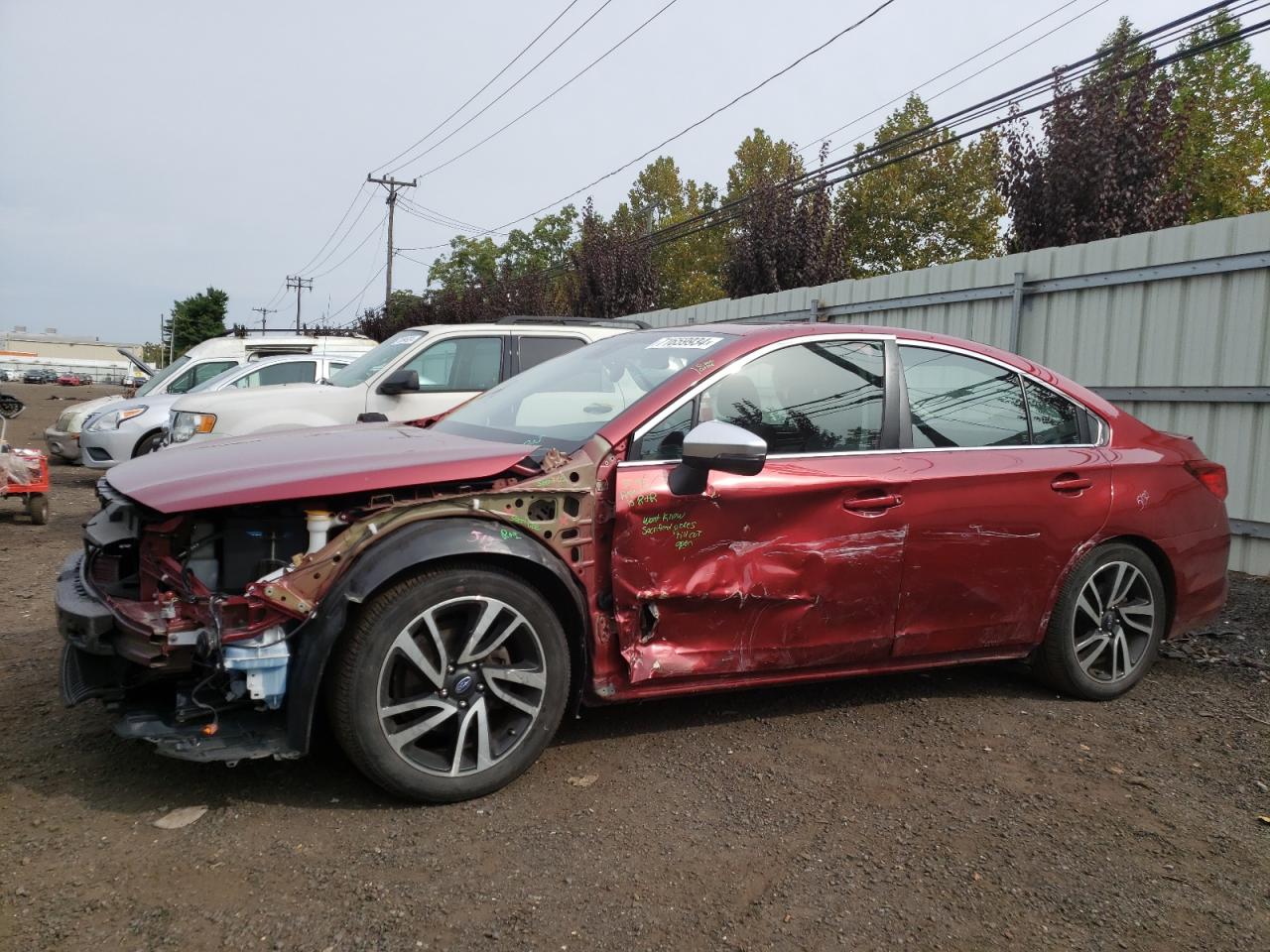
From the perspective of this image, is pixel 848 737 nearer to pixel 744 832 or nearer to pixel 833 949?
pixel 744 832

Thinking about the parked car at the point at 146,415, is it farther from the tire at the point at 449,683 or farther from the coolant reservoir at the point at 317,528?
the tire at the point at 449,683

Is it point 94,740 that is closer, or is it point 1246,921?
point 1246,921

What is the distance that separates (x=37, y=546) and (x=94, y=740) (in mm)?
5081

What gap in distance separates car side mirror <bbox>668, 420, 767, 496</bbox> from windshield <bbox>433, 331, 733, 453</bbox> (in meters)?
0.39

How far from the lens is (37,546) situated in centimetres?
781

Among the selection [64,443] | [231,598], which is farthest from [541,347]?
[64,443]

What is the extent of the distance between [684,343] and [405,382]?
362 centimetres

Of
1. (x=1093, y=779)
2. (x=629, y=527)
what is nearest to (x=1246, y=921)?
(x=1093, y=779)

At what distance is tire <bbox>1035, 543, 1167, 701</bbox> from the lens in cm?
430

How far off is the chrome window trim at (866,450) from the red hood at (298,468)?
476mm

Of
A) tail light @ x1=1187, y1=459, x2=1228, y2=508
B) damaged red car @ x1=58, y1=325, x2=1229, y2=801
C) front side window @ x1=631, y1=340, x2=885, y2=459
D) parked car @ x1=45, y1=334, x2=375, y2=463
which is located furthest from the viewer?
parked car @ x1=45, y1=334, x2=375, y2=463

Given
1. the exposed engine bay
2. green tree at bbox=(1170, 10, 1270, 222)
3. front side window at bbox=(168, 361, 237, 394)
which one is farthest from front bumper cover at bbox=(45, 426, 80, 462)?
green tree at bbox=(1170, 10, 1270, 222)

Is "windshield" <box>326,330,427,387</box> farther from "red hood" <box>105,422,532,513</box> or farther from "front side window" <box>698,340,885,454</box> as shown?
"front side window" <box>698,340,885,454</box>

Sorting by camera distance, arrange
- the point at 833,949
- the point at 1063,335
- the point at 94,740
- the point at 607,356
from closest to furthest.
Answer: the point at 833,949 < the point at 94,740 < the point at 607,356 < the point at 1063,335
